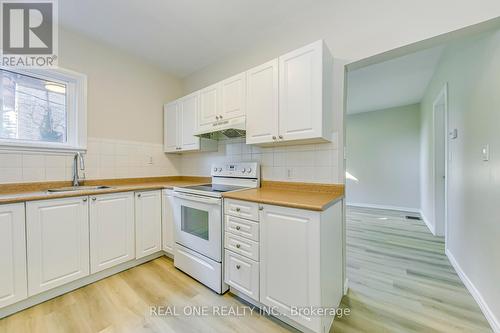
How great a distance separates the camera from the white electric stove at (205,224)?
181 centimetres

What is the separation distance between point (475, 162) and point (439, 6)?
1.29 meters

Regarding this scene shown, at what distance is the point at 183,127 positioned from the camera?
111 inches

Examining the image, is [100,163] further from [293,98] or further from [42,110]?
[293,98]

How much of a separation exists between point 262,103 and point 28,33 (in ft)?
8.02

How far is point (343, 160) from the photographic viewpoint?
1781mm

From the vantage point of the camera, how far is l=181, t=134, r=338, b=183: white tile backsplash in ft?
6.05

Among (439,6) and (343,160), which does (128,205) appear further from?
(439,6)

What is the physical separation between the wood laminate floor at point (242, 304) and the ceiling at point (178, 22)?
2.64m

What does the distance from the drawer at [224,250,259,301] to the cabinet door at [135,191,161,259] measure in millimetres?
1125

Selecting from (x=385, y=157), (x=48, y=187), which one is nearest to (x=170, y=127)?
(x=48, y=187)

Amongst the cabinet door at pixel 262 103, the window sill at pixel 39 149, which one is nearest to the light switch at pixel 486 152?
the cabinet door at pixel 262 103

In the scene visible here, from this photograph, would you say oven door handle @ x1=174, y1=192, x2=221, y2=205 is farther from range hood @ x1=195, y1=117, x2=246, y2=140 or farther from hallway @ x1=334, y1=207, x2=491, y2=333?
hallway @ x1=334, y1=207, x2=491, y2=333

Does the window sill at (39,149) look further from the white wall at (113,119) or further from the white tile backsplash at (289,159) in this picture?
the white tile backsplash at (289,159)

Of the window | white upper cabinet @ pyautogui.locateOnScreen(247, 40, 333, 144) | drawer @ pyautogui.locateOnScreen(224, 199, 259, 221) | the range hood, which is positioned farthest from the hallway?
the window
